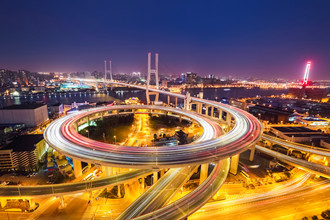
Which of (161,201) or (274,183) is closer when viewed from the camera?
(161,201)

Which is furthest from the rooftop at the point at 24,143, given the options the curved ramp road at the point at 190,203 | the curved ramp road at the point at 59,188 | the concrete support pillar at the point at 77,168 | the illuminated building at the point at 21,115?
the curved ramp road at the point at 190,203

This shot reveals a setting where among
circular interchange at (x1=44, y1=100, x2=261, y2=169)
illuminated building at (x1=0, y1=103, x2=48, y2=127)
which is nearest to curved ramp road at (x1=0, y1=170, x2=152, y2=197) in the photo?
circular interchange at (x1=44, y1=100, x2=261, y2=169)

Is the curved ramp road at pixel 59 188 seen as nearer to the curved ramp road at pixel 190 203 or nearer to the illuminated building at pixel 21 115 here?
the curved ramp road at pixel 190 203

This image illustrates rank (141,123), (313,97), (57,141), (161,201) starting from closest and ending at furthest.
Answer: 1. (161,201)
2. (57,141)
3. (141,123)
4. (313,97)

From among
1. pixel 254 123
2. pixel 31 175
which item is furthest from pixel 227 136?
pixel 31 175

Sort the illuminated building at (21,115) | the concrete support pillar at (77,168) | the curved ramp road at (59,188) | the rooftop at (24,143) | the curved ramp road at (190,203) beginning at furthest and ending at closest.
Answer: the illuminated building at (21,115)
the rooftop at (24,143)
the concrete support pillar at (77,168)
the curved ramp road at (59,188)
the curved ramp road at (190,203)

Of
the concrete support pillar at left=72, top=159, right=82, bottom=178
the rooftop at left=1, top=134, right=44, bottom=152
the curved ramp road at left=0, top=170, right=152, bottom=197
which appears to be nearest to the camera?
the curved ramp road at left=0, top=170, right=152, bottom=197

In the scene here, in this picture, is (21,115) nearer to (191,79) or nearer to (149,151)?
(149,151)

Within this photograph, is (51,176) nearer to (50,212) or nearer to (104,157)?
(50,212)

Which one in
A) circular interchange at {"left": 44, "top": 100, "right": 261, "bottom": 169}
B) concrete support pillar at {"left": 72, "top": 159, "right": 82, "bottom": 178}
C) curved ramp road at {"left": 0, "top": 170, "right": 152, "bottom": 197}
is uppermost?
circular interchange at {"left": 44, "top": 100, "right": 261, "bottom": 169}

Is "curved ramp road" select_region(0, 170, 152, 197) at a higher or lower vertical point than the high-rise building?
lower

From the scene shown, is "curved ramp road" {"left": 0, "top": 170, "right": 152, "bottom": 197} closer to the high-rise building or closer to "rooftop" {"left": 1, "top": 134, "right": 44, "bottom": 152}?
"rooftop" {"left": 1, "top": 134, "right": 44, "bottom": 152}
